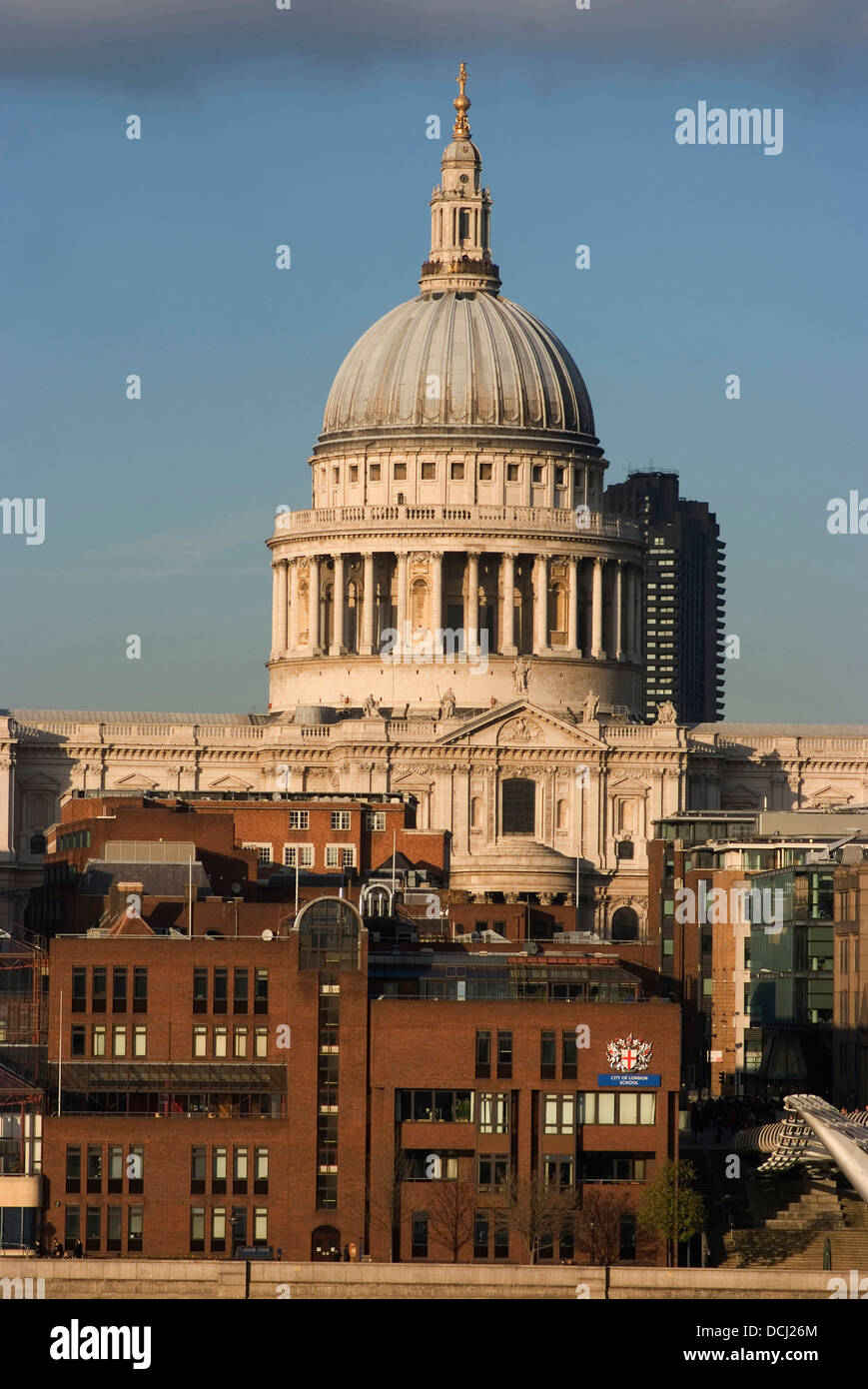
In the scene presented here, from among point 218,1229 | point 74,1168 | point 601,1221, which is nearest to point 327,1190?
point 218,1229

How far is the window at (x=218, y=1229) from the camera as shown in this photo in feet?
426

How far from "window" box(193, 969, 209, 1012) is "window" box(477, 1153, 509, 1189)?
1054cm

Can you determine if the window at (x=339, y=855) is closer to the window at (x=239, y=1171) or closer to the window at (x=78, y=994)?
the window at (x=78, y=994)

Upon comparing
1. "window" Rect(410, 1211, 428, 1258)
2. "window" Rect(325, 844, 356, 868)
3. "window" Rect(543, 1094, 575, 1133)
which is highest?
"window" Rect(325, 844, 356, 868)

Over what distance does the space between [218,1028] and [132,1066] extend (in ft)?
9.76

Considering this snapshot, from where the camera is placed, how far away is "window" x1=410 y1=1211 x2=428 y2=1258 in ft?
428

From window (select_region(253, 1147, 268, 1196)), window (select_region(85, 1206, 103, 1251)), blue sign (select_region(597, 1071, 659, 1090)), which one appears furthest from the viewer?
blue sign (select_region(597, 1071, 659, 1090))

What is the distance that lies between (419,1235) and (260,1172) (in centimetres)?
523

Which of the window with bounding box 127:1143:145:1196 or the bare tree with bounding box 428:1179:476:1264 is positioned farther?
the window with bounding box 127:1143:145:1196

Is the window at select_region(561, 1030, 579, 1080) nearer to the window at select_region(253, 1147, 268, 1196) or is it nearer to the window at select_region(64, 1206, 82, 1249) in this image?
the window at select_region(253, 1147, 268, 1196)

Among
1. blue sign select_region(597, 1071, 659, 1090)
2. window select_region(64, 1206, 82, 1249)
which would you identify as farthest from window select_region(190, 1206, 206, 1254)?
blue sign select_region(597, 1071, 659, 1090)

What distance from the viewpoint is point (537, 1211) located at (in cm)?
12862

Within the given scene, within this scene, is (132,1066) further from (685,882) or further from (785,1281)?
(685,882)
